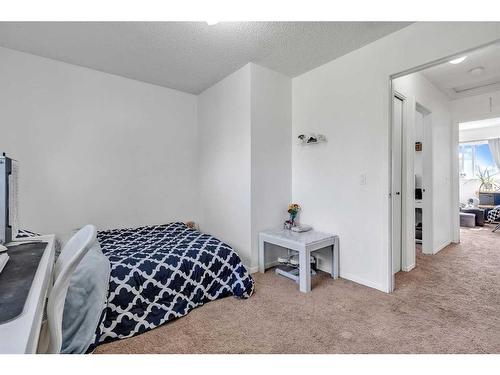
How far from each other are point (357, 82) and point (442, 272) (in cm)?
231

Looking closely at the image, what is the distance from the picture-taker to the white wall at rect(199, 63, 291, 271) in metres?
2.85

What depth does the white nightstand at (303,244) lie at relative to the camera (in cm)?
238

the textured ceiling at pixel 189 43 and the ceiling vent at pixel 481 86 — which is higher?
the textured ceiling at pixel 189 43

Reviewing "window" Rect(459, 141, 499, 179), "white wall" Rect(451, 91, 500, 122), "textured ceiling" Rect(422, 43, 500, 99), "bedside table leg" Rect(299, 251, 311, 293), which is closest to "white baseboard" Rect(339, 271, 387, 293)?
"bedside table leg" Rect(299, 251, 311, 293)

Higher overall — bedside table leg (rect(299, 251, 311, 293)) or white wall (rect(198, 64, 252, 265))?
white wall (rect(198, 64, 252, 265))

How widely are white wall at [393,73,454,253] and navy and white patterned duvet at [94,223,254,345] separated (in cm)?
233

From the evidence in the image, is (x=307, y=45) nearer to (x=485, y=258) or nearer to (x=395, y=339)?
(x=395, y=339)

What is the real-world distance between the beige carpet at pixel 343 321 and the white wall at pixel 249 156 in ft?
2.32

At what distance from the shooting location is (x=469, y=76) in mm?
3242

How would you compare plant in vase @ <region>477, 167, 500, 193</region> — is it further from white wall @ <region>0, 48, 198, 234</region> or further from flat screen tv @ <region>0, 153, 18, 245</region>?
flat screen tv @ <region>0, 153, 18, 245</region>

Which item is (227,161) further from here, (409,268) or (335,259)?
(409,268)

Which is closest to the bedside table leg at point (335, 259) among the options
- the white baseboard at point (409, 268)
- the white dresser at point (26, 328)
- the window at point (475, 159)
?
the white baseboard at point (409, 268)

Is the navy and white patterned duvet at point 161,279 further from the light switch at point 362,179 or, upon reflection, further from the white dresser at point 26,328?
the light switch at point 362,179
